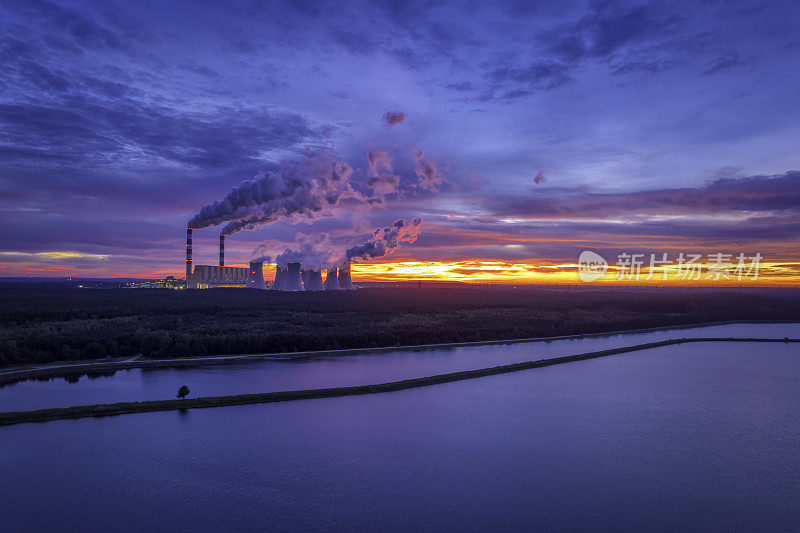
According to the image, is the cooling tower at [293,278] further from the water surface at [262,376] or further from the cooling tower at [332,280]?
the water surface at [262,376]

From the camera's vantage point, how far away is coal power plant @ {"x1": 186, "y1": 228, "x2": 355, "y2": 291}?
114481 millimetres

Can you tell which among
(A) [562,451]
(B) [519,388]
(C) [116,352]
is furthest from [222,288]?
(A) [562,451]

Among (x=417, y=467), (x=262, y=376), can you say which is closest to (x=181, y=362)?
(x=262, y=376)

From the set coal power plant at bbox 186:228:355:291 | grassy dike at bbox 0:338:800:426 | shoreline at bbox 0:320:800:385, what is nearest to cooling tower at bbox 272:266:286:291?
coal power plant at bbox 186:228:355:291

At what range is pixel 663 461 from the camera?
14.4 meters

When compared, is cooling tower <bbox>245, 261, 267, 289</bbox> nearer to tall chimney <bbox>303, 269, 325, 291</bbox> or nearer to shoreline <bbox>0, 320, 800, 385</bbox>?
tall chimney <bbox>303, 269, 325, 291</bbox>

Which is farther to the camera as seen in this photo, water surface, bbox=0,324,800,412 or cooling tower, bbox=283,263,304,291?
cooling tower, bbox=283,263,304,291

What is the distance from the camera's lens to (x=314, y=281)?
4722 inches

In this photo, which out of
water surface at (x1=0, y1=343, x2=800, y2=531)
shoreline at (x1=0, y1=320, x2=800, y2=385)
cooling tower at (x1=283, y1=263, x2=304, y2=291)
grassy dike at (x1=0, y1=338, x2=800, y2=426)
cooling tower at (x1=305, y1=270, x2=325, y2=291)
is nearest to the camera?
water surface at (x1=0, y1=343, x2=800, y2=531)

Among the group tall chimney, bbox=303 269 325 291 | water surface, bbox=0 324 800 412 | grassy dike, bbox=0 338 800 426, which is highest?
tall chimney, bbox=303 269 325 291

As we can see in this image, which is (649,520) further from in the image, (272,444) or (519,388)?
(519,388)

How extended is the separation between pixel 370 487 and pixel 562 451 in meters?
6.11

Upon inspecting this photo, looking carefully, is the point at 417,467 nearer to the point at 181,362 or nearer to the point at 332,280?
the point at 181,362

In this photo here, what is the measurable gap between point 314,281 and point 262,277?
42.4 feet
